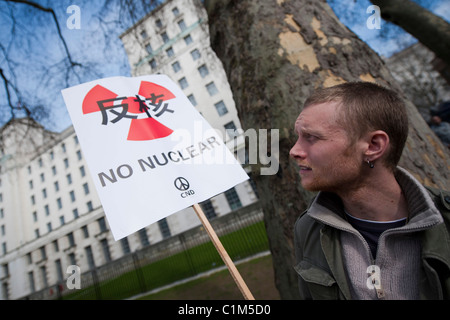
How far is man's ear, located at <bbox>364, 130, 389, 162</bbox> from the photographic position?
1203 millimetres

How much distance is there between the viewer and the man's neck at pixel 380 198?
4.03ft

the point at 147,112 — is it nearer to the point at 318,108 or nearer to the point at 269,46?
the point at 269,46

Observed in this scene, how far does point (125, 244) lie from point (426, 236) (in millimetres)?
38204

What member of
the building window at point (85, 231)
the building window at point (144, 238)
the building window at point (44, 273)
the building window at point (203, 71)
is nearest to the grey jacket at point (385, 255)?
the building window at point (203, 71)

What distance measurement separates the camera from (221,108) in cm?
3038

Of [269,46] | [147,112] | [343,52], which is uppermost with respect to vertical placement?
[269,46]

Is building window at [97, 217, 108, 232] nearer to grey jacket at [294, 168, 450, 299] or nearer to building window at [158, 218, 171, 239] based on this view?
building window at [158, 218, 171, 239]

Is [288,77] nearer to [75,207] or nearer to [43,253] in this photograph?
[75,207]

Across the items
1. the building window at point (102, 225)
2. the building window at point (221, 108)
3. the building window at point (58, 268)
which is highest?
the building window at point (221, 108)

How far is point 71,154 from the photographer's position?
4122 centimetres

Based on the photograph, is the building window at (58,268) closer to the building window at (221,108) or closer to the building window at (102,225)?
the building window at (102,225)

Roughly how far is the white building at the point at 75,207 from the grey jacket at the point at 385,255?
22.7 m
